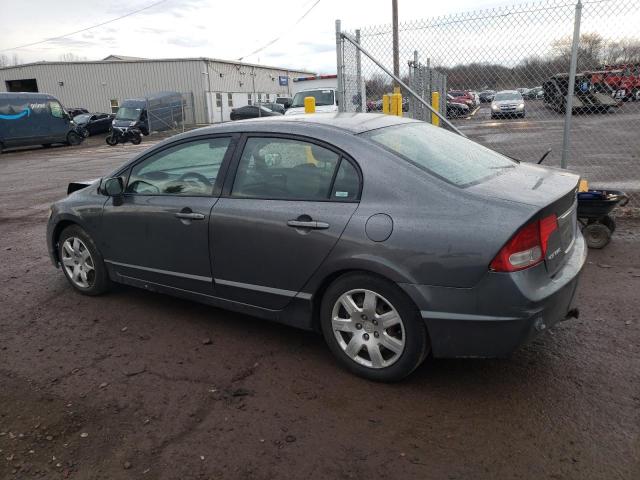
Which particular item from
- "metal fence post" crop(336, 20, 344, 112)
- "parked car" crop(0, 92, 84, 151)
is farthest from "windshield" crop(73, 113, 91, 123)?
"metal fence post" crop(336, 20, 344, 112)

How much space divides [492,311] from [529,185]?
0.88m

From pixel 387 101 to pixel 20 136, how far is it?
65.8 ft

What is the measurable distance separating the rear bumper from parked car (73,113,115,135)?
32306 mm

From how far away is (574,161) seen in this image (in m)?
11.8

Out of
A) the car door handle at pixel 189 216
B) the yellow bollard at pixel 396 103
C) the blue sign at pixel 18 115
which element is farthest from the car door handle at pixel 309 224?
the blue sign at pixel 18 115

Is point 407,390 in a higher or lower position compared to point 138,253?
lower

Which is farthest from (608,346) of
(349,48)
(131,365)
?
(349,48)

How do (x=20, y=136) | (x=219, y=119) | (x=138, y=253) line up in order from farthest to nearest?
(x=219, y=119), (x=20, y=136), (x=138, y=253)

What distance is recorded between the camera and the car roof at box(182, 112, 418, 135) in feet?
11.7

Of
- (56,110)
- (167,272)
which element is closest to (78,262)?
(167,272)

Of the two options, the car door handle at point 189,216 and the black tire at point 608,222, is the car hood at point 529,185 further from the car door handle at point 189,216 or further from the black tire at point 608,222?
the black tire at point 608,222

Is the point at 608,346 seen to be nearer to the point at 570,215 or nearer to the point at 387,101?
the point at 570,215

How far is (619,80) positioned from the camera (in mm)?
8008

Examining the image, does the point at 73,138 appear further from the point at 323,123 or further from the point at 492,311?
the point at 492,311
